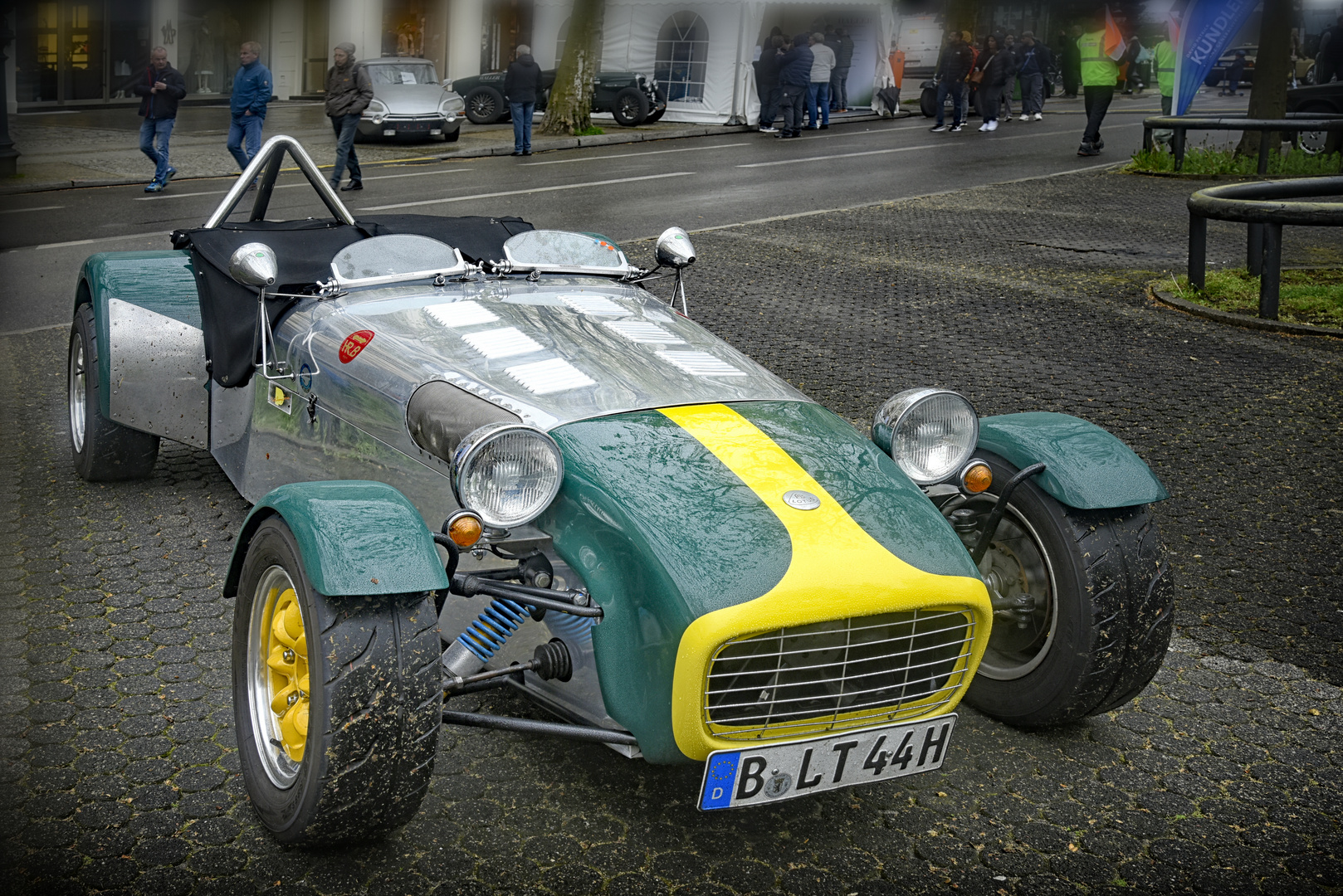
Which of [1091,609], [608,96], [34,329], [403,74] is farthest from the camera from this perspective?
[608,96]

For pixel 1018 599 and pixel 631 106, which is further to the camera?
pixel 631 106

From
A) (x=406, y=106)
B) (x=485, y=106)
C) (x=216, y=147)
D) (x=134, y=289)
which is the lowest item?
(x=134, y=289)

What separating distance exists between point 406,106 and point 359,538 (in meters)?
20.6

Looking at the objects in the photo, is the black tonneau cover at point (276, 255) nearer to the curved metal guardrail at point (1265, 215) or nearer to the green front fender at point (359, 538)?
the green front fender at point (359, 538)

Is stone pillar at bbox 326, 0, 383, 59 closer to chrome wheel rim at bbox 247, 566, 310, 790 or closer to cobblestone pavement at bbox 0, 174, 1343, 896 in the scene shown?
chrome wheel rim at bbox 247, 566, 310, 790

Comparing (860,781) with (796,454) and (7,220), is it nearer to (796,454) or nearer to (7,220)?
(796,454)

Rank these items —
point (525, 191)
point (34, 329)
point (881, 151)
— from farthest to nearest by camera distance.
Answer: point (881, 151) < point (525, 191) < point (34, 329)

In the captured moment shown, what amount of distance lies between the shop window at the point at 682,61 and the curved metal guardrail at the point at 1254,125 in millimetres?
10509

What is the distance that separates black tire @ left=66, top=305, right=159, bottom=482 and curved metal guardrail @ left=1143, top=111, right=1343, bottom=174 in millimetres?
14950

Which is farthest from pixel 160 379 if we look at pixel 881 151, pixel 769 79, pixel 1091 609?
pixel 769 79

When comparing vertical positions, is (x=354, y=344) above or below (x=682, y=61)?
below

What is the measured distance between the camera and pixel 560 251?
4.98 metres

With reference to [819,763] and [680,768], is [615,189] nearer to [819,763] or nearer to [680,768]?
[680,768]

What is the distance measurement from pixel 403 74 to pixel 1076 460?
68.1 feet
